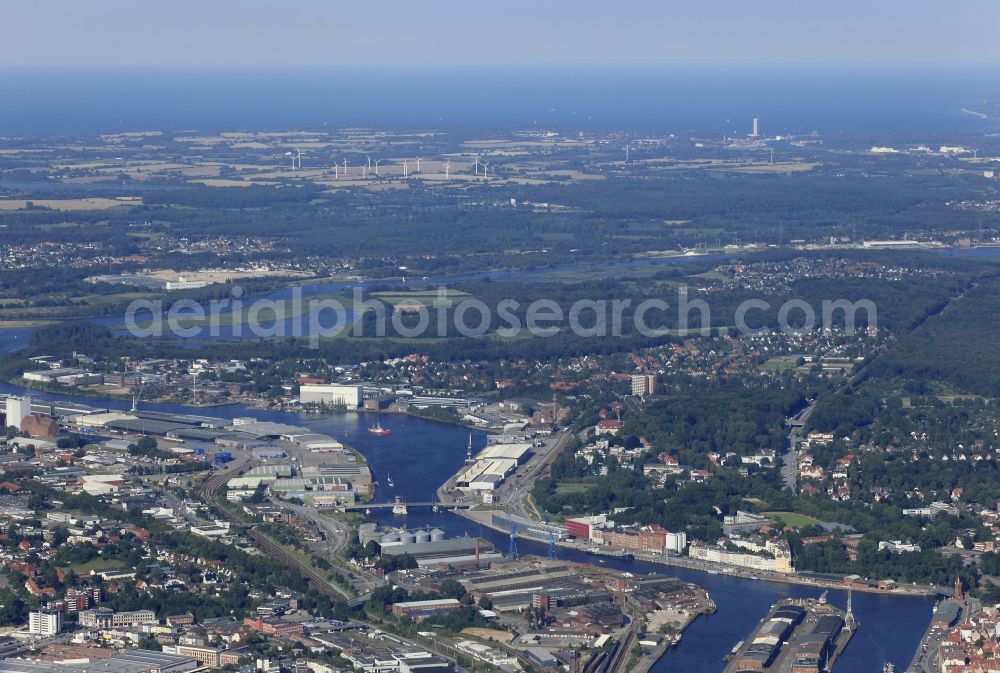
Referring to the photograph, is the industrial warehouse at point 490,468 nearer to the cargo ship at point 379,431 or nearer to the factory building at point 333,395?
the cargo ship at point 379,431

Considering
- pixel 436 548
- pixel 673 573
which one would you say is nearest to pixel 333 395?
pixel 436 548

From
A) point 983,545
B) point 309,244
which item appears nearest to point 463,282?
point 309,244

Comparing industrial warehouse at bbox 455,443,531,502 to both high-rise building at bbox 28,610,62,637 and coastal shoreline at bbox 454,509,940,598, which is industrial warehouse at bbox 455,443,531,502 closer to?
coastal shoreline at bbox 454,509,940,598

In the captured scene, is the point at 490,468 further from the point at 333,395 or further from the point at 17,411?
the point at 17,411

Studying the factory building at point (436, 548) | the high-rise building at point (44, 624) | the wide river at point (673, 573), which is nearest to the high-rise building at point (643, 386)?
the wide river at point (673, 573)

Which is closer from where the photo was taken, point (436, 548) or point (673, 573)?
point (673, 573)

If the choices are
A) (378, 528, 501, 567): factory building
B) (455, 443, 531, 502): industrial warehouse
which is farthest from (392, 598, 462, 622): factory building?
(455, 443, 531, 502): industrial warehouse

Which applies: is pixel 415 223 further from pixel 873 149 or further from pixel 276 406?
pixel 873 149
